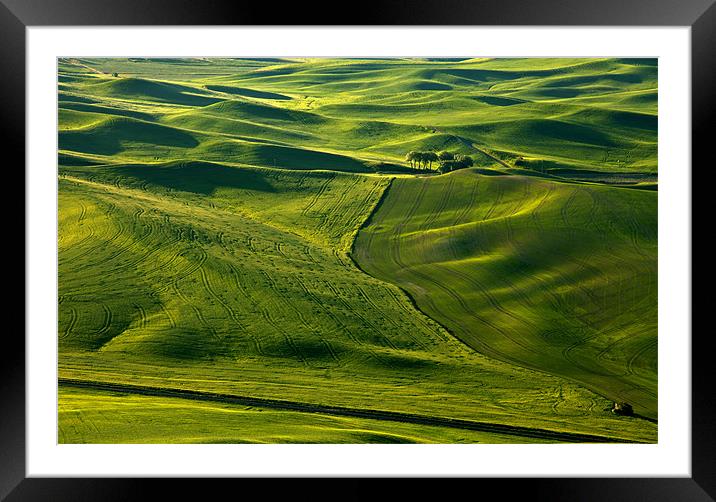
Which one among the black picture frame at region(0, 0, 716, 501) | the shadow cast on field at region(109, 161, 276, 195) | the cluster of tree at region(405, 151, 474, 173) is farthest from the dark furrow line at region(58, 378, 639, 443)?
the cluster of tree at region(405, 151, 474, 173)

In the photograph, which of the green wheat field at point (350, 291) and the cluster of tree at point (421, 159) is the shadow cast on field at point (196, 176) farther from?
the cluster of tree at point (421, 159)

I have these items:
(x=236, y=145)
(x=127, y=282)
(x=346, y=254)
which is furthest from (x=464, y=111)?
(x=127, y=282)

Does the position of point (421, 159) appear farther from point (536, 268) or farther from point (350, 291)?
point (350, 291)

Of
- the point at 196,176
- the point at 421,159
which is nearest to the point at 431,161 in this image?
the point at 421,159

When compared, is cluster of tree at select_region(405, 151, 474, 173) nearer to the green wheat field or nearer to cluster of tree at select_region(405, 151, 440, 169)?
cluster of tree at select_region(405, 151, 440, 169)

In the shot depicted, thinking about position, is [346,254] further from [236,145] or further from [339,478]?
[339,478]
